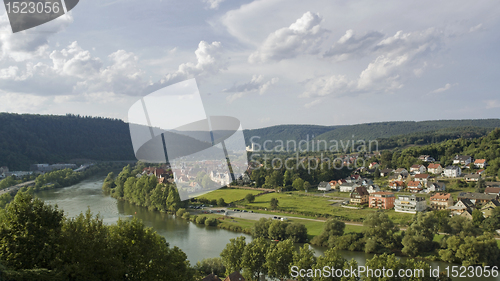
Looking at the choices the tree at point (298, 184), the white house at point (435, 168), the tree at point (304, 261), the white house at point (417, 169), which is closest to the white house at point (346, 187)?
the tree at point (298, 184)

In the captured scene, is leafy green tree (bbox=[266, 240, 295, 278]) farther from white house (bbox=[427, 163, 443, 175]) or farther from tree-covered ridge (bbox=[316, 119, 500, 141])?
tree-covered ridge (bbox=[316, 119, 500, 141])

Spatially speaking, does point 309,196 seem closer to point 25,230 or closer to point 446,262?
point 446,262

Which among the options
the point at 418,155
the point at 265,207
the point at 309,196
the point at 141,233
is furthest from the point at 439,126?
the point at 141,233

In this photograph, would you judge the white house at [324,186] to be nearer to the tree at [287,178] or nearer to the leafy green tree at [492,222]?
the tree at [287,178]

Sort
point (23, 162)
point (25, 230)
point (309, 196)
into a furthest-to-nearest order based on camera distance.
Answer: point (23, 162) < point (309, 196) < point (25, 230)

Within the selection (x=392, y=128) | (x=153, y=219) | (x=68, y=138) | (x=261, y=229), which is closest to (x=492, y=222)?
(x=261, y=229)

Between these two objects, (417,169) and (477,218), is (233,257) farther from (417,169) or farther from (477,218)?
(417,169)
